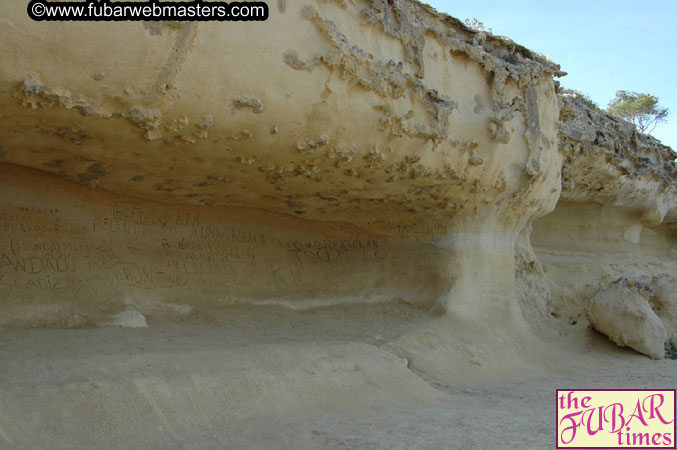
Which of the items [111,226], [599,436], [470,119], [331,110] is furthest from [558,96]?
[111,226]

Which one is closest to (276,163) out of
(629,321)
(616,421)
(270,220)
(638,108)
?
(270,220)

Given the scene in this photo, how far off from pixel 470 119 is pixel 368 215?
3.35 feet

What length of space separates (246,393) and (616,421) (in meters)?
1.64

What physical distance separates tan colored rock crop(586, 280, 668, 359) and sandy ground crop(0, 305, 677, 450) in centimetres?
125

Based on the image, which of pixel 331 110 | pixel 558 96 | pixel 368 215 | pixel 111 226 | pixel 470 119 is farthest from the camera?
pixel 558 96

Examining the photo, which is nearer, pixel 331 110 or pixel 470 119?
pixel 331 110

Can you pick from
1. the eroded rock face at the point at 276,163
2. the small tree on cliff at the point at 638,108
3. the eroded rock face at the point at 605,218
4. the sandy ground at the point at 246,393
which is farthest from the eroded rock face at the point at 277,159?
the small tree on cliff at the point at 638,108

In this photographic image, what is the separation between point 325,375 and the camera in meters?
2.73

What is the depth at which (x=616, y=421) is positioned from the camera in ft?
7.95

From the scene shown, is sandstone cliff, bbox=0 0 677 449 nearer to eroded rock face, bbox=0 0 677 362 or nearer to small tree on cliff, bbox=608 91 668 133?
eroded rock face, bbox=0 0 677 362

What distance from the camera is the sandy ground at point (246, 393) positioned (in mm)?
2037

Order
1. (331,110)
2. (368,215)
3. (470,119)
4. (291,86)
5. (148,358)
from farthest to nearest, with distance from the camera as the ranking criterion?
(368,215)
(470,119)
(331,110)
(291,86)
(148,358)

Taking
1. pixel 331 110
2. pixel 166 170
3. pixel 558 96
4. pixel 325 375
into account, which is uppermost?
pixel 558 96

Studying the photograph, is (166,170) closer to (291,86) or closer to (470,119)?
(291,86)
